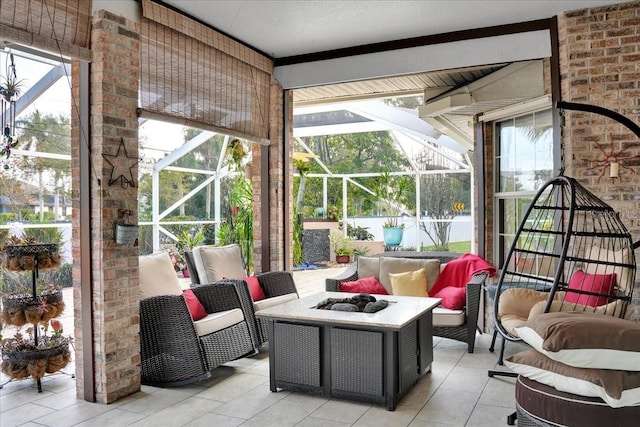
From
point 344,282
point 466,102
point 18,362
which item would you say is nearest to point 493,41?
point 466,102

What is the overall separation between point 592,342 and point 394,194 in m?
9.80

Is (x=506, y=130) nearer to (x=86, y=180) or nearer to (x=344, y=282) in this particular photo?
(x=344, y=282)

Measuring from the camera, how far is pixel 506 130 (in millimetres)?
6043

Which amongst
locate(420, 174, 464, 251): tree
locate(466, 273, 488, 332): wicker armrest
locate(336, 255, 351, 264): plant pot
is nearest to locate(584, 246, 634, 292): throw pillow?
locate(466, 273, 488, 332): wicker armrest

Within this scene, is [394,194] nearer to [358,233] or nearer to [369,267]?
[358,233]

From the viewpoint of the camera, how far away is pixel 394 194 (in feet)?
39.5

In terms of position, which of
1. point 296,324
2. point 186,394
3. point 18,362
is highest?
point 296,324

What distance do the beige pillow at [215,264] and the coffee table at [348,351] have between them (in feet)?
4.19

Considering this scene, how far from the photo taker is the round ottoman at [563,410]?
2322 mm

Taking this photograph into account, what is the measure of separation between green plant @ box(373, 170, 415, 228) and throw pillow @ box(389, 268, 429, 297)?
21.2 feet

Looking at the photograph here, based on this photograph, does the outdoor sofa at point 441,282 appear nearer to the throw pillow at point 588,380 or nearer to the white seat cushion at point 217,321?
the white seat cushion at point 217,321

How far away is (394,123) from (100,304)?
6.63 meters

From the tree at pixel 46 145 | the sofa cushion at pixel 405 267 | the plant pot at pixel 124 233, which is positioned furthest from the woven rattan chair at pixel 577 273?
the tree at pixel 46 145

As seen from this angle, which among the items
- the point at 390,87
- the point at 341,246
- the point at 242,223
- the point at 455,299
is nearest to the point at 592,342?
the point at 455,299
